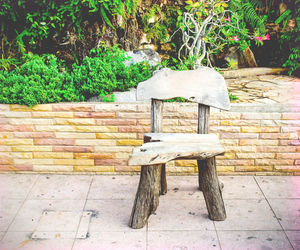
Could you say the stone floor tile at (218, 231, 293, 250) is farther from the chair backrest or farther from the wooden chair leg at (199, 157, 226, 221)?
the chair backrest

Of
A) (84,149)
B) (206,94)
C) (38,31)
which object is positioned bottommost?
(84,149)

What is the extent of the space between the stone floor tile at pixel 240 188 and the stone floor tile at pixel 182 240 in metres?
0.69

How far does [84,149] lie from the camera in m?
3.62

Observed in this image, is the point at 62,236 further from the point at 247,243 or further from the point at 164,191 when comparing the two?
the point at 247,243

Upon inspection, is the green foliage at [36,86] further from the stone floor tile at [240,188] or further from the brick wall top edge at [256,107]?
the stone floor tile at [240,188]

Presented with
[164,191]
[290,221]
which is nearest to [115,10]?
[164,191]

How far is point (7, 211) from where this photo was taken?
3.06m

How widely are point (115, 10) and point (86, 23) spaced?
1.65 feet

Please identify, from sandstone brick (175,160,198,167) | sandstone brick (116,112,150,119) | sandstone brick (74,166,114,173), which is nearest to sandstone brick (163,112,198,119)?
sandstone brick (116,112,150,119)

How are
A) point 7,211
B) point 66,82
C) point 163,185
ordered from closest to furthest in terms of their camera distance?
point 7,211 → point 163,185 → point 66,82

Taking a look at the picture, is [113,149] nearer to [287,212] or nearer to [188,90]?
[188,90]

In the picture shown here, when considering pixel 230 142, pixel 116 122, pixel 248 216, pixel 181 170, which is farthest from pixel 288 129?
pixel 116 122

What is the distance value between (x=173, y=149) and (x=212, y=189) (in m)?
0.58

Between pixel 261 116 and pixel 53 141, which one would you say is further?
pixel 53 141
